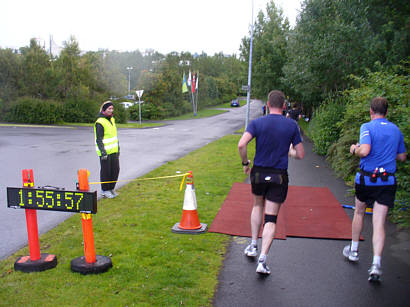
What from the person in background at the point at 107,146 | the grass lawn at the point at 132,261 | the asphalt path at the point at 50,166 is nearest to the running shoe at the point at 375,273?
the grass lawn at the point at 132,261

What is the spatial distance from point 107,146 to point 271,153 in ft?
13.8

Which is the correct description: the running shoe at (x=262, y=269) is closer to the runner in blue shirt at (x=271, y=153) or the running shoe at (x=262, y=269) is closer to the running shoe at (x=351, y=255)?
the runner in blue shirt at (x=271, y=153)

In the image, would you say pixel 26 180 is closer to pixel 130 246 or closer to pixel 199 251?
pixel 130 246

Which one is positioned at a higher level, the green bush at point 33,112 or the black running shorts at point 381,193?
the black running shorts at point 381,193

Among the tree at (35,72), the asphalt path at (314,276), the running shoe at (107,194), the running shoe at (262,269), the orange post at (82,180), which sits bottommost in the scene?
the running shoe at (107,194)

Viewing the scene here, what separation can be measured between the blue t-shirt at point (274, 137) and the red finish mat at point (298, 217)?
166cm

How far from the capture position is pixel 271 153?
→ 4.29 m

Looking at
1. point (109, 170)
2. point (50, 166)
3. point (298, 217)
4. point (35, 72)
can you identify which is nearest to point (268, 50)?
point (35, 72)

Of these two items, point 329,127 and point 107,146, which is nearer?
point 107,146

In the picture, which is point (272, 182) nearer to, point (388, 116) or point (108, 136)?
point (388, 116)

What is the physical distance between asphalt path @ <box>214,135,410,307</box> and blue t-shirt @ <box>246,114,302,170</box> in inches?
47.9

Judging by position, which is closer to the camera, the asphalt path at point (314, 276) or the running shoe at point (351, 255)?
the asphalt path at point (314, 276)

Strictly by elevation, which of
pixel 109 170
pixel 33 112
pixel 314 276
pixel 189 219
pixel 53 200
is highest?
pixel 53 200

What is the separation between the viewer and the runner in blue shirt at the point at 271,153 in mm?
4258
